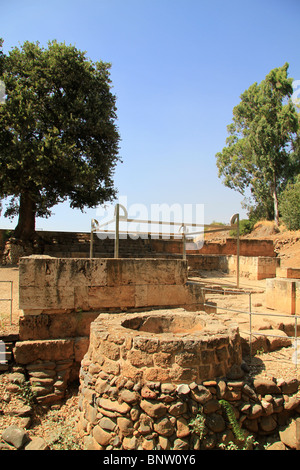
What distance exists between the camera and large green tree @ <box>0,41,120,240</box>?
1267 centimetres

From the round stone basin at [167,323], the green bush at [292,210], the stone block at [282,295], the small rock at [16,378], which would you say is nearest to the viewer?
the round stone basin at [167,323]

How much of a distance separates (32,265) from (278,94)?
32265 mm

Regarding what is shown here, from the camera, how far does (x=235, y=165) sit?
1335 inches

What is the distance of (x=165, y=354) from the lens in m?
3.21

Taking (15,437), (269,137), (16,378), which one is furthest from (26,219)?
(269,137)

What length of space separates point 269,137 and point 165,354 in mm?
30544

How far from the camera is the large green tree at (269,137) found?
29312 millimetres

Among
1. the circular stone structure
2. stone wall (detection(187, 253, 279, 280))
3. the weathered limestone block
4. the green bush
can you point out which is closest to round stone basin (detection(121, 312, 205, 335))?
the circular stone structure

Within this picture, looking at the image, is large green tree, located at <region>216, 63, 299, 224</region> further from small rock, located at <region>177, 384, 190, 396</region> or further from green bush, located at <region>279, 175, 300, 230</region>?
small rock, located at <region>177, 384, 190, 396</region>

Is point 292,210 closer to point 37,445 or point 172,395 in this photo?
point 172,395

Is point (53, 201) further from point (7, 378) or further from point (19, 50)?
point (7, 378)

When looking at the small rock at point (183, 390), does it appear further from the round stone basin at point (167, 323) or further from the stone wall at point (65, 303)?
the stone wall at point (65, 303)

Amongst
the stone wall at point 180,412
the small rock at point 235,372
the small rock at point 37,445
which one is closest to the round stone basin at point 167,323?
the small rock at point 235,372

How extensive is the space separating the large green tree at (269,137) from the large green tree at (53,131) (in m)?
19.4
